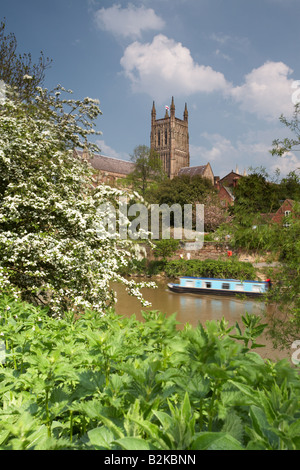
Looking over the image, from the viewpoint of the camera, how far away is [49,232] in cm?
745

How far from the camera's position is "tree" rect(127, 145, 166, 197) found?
180ft

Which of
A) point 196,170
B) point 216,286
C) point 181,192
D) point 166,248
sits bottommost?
point 216,286

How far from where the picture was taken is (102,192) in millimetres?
8930

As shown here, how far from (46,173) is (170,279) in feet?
96.3

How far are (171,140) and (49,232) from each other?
4211 inches

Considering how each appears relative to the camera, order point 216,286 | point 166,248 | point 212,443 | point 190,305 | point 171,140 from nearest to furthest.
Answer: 1. point 212,443
2. point 190,305
3. point 216,286
4. point 166,248
5. point 171,140

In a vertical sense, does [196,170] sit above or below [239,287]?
above

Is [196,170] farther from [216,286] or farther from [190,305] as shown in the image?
[190,305]

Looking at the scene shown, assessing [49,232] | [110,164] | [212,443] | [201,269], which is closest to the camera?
[212,443]

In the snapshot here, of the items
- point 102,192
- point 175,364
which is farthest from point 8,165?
point 175,364

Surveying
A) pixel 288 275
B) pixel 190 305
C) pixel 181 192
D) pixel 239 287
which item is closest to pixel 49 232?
pixel 288 275

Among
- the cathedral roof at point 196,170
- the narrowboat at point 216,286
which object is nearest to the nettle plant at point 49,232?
the narrowboat at point 216,286

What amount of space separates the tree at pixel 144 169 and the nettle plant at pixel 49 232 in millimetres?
45735

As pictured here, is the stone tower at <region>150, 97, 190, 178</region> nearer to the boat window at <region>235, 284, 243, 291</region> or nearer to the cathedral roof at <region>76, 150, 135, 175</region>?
the cathedral roof at <region>76, 150, 135, 175</region>
